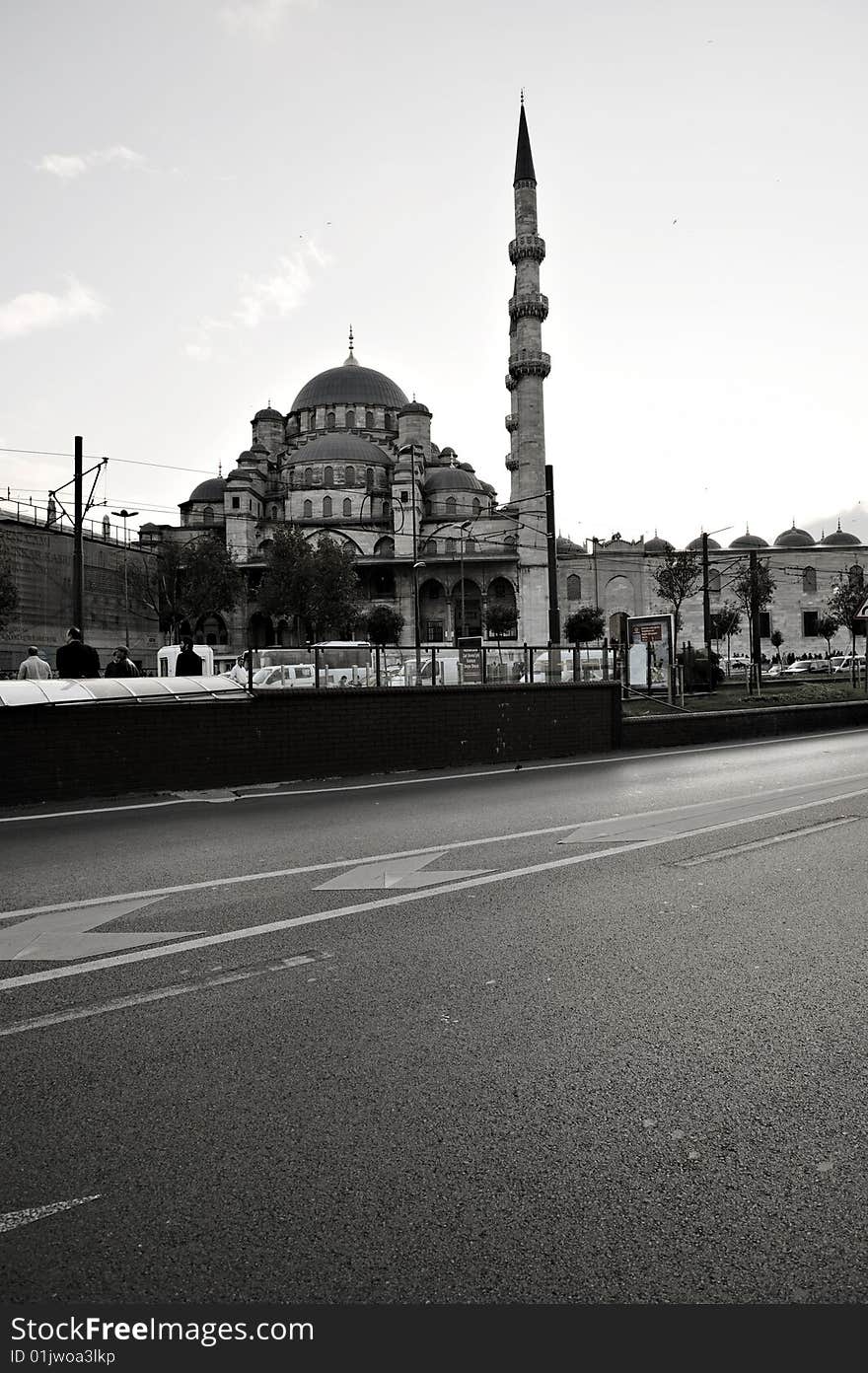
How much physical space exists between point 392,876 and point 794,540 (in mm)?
116829

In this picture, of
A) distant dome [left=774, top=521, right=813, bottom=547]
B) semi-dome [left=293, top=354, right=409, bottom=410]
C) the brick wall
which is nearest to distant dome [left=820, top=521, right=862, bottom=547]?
distant dome [left=774, top=521, right=813, bottom=547]

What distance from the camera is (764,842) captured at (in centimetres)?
814

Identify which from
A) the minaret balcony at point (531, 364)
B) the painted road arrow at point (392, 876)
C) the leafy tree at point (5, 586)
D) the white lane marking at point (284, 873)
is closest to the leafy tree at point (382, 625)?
the minaret balcony at point (531, 364)

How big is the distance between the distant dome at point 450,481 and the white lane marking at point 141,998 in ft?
318

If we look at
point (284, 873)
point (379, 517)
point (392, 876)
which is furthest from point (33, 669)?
point (379, 517)

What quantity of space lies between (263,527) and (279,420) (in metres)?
22.7

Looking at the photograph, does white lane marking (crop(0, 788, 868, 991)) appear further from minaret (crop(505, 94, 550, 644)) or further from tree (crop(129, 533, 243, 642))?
tree (crop(129, 533, 243, 642))

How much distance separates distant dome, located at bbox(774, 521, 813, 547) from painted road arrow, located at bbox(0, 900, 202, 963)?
114338 mm

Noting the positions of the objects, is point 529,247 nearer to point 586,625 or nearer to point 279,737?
point 586,625

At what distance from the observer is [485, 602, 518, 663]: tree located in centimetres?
8281

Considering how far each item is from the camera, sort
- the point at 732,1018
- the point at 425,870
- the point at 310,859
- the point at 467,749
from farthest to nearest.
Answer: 1. the point at 467,749
2. the point at 310,859
3. the point at 425,870
4. the point at 732,1018

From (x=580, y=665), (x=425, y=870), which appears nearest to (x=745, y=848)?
(x=425, y=870)

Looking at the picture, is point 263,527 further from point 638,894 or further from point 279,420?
point 638,894

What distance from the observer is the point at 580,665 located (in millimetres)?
17797
